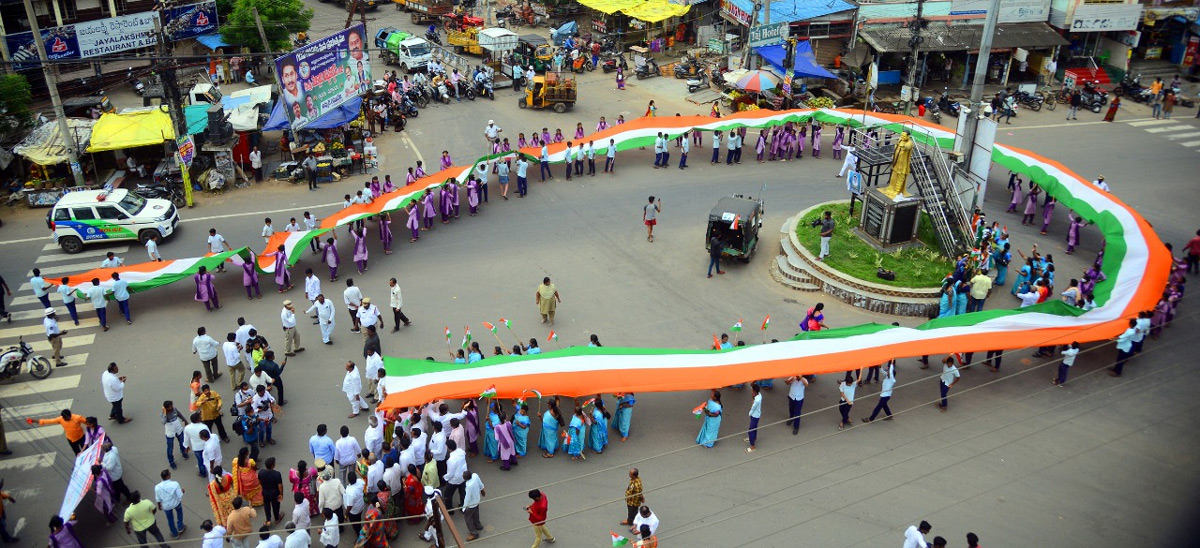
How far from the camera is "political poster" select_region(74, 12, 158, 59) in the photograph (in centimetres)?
3444

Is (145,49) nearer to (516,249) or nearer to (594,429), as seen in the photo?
(516,249)

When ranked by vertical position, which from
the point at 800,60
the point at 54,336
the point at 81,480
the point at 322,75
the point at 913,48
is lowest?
the point at 54,336

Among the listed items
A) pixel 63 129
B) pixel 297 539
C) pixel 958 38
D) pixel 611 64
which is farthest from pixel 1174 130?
pixel 63 129

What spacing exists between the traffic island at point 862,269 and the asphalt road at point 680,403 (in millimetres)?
426

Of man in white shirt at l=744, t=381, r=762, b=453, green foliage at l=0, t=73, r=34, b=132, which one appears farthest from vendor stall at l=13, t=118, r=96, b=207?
man in white shirt at l=744, t=381, r=762, b=453

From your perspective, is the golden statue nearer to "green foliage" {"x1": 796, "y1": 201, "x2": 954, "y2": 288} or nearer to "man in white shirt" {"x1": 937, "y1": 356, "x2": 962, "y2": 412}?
"green foliage" {"x1": 796, "y1": 201, "x2": 954, "y2": 288}

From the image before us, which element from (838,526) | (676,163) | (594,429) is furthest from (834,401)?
(676,163)

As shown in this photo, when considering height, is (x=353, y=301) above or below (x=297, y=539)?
below

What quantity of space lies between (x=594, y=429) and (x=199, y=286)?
10157 mm

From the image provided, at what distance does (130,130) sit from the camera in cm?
2642

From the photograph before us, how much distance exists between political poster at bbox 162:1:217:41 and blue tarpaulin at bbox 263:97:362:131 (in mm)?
12063

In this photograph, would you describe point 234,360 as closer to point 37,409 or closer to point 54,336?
point 37,409

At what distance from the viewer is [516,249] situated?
73.7 ft

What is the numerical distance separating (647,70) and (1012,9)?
15216 mm
